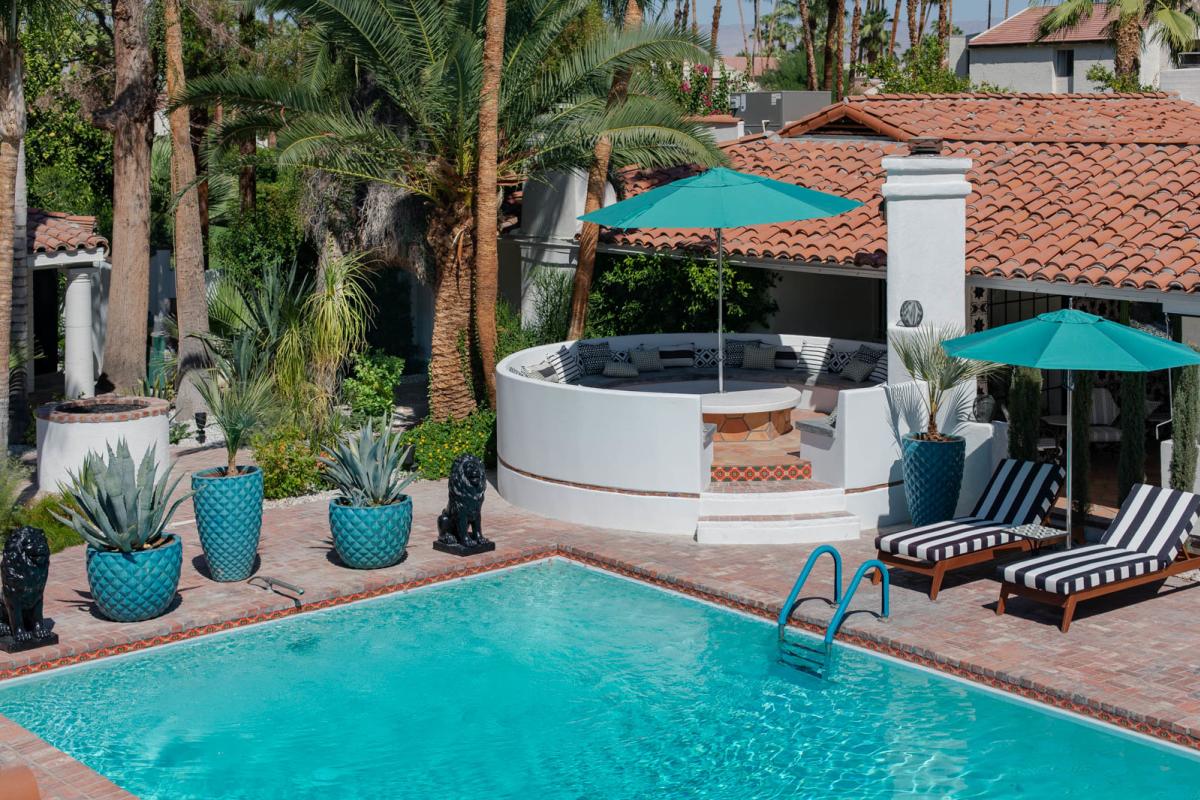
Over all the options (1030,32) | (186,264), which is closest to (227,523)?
(186,264)

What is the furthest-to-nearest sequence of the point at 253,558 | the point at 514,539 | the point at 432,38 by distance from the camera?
the point at 432,38 < the point at 514,539 < the point at 253,558

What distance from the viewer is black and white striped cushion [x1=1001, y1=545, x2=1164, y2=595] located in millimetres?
12555

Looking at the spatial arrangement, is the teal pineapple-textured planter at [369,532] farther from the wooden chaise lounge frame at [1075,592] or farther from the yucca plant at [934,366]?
the wooden chaise lounge frame at [1075,592]

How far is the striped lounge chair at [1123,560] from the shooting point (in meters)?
12.6

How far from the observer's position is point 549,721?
11609mm

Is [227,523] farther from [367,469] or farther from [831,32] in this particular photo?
[831,32]

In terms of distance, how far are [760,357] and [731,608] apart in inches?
295

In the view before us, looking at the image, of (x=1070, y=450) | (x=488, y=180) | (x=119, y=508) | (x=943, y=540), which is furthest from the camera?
(x=488, y=180)

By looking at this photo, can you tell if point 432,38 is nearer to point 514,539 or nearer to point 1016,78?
point 514,539

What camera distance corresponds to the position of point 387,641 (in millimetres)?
13430

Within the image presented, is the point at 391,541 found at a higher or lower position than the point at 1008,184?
lower

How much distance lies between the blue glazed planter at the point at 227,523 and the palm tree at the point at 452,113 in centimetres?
591

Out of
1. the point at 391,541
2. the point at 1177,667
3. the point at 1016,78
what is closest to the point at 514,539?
the point at 391,541

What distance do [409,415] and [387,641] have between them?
411 inches
